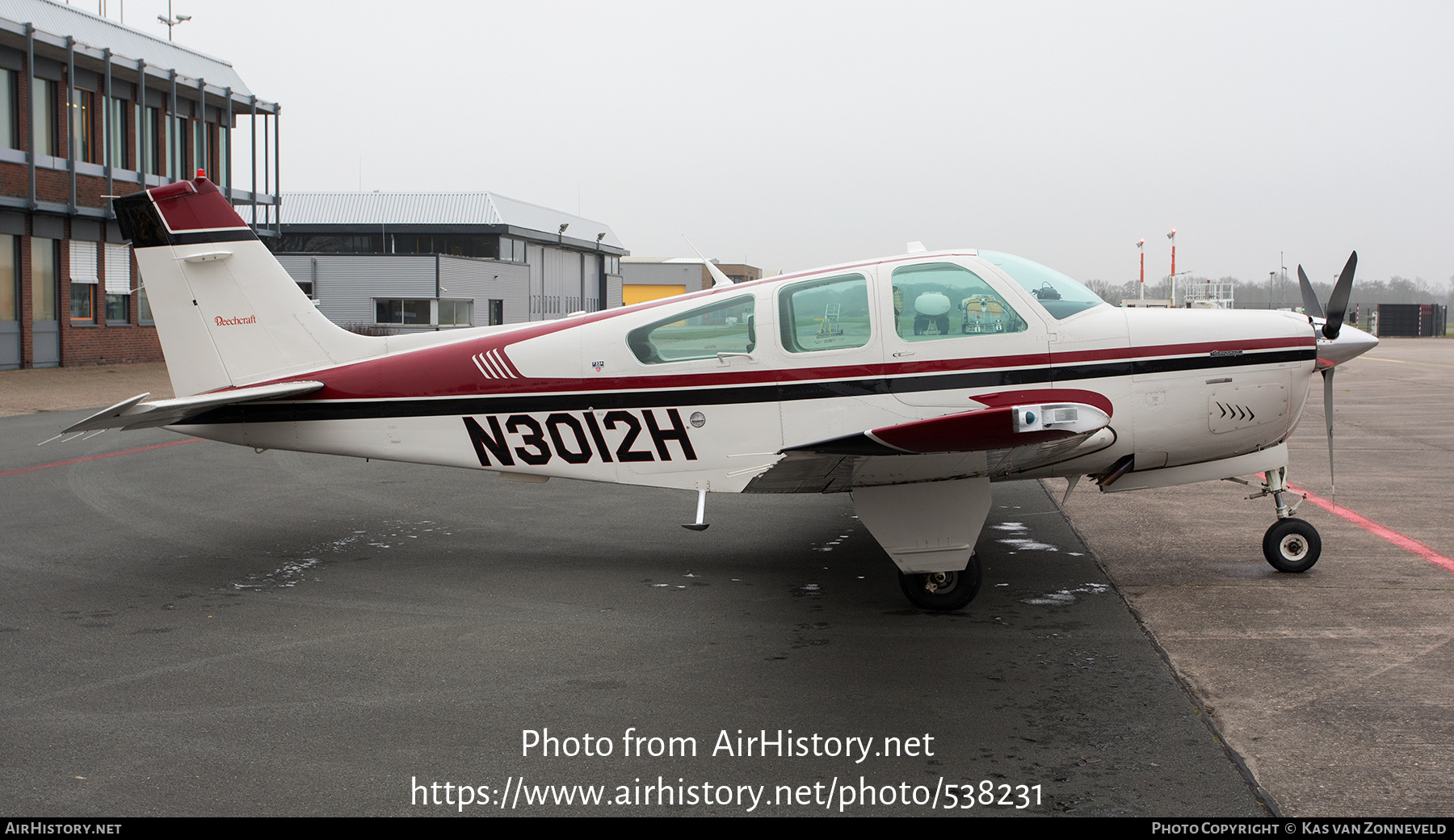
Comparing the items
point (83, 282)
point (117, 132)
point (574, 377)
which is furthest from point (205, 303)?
point (117, 132)

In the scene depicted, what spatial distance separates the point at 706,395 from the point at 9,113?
25.0 metres

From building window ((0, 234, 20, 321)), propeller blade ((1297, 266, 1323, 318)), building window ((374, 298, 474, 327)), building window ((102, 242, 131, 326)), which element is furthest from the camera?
building window ((374, 298, 474, 327))

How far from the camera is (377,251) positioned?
179ft

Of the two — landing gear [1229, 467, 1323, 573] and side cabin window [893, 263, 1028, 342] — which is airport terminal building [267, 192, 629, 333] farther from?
landing gear [1229, 467, 1323, 573]

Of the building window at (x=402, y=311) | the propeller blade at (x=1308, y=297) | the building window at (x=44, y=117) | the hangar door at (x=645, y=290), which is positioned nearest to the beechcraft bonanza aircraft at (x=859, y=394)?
the propeller blade at (x=1308, y=297)

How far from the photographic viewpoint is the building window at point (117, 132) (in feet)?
88.9

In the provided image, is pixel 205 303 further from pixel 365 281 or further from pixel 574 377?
pixel 365 281

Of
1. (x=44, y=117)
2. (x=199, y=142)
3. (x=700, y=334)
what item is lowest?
(x=700, y=334)

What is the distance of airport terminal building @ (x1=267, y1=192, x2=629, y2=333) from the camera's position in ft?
148

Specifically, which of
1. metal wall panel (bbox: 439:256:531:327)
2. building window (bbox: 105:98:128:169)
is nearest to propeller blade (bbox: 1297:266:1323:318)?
building window (bbox: 105:98:128:169)

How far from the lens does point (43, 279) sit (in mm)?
25438

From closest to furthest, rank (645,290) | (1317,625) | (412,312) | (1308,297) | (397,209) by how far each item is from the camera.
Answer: (1317,625) → (1308,297) → (412,312) → (397,209) → (645,290)

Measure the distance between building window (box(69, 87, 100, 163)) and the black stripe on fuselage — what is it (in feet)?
76.2

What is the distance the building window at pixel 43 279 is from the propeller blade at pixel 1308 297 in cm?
2679
